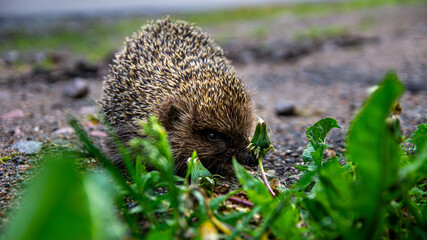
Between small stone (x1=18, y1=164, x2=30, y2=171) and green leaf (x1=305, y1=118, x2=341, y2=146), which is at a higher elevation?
green leaf (x1=305, y1=118, x2=341, y2=146)

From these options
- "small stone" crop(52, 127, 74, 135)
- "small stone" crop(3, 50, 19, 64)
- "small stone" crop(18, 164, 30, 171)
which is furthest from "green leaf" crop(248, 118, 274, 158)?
"small stone" crop(3, 50, 19, 64)

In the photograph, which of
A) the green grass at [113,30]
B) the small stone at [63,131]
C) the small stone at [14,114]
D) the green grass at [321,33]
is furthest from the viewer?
the green grass at [321,33]

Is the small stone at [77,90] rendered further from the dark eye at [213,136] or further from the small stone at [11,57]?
the dark eye at [213,136]

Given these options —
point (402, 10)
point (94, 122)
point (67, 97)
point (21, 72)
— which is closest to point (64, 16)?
A: point (21, 72)

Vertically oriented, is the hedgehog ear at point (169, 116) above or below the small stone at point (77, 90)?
above

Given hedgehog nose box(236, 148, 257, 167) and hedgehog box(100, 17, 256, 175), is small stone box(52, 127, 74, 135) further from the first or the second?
hedgehog nose box(236, 148, 257, 167)

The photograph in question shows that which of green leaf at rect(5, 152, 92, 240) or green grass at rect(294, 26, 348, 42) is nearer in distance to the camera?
green leaf at rect(5, 152, 92, 240)

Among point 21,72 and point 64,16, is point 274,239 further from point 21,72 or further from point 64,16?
point 64,16

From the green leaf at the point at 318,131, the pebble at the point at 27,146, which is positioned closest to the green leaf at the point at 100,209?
the green leaf at the point at 318,131

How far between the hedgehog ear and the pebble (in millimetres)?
1237

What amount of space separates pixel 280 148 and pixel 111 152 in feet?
6.09

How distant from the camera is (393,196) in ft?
6.21

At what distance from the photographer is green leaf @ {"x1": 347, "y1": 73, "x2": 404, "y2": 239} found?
165 cm

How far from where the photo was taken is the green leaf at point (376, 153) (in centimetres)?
165
